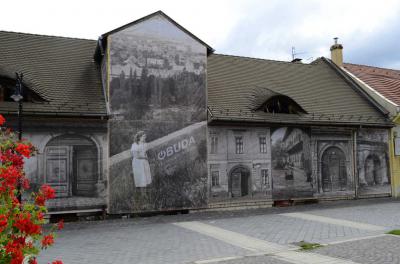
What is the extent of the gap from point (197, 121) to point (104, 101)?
4017 millimetres

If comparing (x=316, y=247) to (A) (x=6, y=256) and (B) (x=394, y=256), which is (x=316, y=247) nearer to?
(B) (x=394, y=256)

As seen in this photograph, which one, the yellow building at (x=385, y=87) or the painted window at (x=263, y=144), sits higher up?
the yellow building at (x=385, y=87)

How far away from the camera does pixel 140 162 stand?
1670cm

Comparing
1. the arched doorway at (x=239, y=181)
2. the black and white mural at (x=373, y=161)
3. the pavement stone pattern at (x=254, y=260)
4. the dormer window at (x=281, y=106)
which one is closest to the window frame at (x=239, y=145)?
the arched doorway at (x=239, y=181)

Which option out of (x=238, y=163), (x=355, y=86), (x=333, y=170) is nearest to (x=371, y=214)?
(x=333, y=170)

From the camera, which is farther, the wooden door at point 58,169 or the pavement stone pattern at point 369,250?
the wooden door at point 58,169

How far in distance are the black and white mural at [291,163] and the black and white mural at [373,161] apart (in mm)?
3617

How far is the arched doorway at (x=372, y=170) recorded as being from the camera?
2223 cm

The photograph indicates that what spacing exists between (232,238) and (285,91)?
40.3 ft

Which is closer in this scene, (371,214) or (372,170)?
A: (371,214)

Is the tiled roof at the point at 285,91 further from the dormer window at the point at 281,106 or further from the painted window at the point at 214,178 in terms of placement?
the painted window at the point at 214,178

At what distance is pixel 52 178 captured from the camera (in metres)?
15.4

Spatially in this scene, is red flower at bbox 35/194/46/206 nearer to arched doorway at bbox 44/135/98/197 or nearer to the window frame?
arched doorway at bbox 44/135/98/197

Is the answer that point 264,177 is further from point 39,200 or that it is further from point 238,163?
point 39,200
